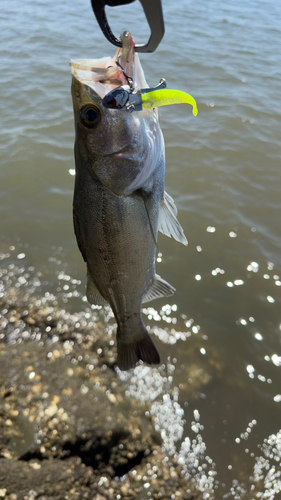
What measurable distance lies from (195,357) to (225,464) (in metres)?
1.08

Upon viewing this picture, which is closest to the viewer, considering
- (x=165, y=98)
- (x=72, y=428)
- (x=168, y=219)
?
(x=165, y=98)

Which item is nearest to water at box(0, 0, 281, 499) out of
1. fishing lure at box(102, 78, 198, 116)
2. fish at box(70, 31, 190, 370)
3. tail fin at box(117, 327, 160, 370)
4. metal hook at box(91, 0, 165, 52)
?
tail fin at box(117, 327, 160, 370)

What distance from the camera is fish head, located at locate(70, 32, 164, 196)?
1.52 m

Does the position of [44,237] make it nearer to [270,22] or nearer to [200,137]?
[200,137]

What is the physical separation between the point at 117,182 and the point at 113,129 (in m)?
0.25

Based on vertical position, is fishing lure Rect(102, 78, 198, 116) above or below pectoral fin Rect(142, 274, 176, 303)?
above

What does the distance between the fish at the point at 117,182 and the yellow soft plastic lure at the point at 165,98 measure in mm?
136

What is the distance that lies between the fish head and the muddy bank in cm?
240

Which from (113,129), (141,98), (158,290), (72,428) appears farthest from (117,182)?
(72,428)

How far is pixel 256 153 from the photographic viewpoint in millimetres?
6367

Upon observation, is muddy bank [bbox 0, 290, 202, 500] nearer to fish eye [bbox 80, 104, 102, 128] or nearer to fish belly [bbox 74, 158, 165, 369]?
fish belly [bbox 74, 158, 165, 369]

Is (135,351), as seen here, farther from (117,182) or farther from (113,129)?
(113,129)

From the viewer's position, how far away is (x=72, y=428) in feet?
9.91

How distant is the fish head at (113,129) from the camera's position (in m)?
1.52
